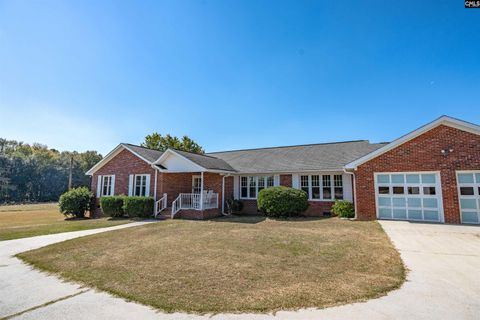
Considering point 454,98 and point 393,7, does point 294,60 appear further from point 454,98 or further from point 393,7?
point 454,98

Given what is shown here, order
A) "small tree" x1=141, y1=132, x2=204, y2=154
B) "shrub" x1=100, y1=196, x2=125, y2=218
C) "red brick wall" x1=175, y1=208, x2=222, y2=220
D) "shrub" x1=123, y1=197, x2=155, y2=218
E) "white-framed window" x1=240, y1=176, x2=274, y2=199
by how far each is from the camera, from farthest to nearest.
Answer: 1. "small tree" x1=141, y1=132, x2=204, y2=154
2. "white-framed window" x1=240, y1=176, x2=274, y2=199
3. "shrub" x1=100, y1=196, x2=125, y2=218
4. "shrub" x1=123, y1=197, x2=155, y2=218
5. "red brick wall" x1=175, y1=208, x2=222, y2=220

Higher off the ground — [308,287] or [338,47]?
[338,47]

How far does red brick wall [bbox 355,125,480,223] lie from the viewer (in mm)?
11734

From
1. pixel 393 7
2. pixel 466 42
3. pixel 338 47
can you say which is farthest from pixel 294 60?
pixel 466 42

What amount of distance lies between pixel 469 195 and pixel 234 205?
1345 cm

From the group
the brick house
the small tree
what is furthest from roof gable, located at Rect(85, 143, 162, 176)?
the small tree

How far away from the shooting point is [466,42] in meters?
9.84

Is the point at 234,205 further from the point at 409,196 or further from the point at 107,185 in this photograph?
the point at 409,196

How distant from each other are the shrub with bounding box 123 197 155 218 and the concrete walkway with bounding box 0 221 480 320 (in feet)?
28.9

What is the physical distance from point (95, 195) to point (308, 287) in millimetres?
19537

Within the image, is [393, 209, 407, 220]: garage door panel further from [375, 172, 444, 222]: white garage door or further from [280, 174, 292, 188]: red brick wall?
[280, 174, 292, 188]: red brick wall

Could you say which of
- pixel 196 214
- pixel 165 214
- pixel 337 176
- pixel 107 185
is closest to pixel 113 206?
pixel 107 185

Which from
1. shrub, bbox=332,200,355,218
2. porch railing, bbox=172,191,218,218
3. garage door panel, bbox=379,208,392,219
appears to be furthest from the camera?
porch railing, bbox=172,191,218,218

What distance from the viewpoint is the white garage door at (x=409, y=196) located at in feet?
40.1
